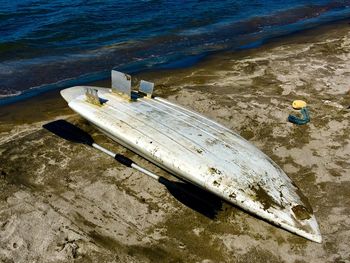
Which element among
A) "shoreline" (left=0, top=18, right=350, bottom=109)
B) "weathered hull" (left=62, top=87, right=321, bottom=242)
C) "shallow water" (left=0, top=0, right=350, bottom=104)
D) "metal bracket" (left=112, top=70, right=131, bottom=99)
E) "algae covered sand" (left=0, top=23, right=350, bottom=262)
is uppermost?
"metal bracket" (left=112, top=70, right=131, bottom=99)

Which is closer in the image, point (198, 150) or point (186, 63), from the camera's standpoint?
point (198, 150)

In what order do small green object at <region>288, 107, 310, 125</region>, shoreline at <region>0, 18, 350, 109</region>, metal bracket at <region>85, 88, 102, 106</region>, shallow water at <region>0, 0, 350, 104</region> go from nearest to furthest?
metal bracket at <region>85, 88, 102, 106</region>, small green object at <region>288, 107, 310, 125</region>, shoreline at <region>0, 18, 350, 109</region>, shallow water at <region>0, 0, 350, 104</region>

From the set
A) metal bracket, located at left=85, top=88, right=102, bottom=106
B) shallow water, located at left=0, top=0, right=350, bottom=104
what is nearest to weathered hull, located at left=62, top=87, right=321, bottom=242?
metal bracket, located at left=85, top=88, right=102, bottom=106

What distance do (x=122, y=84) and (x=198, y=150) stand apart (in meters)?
2.62

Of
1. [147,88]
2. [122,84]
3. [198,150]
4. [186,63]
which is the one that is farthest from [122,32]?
[198,150]

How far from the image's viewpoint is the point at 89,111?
8.30 metres

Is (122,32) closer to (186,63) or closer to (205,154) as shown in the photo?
(186,63)

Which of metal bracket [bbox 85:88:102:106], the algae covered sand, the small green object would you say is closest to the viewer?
the algae covered sand

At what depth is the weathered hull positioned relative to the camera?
6.08 metres

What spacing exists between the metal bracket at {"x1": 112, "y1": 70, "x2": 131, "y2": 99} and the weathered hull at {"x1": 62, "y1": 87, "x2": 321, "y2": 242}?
0.52ft

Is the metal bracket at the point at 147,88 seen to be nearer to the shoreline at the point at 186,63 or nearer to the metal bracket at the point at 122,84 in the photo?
the metal bracket at the point at 122,84

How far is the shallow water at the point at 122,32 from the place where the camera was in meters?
13.7

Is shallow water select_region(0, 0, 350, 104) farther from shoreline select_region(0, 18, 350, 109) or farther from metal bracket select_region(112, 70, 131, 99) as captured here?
metal bracket select_region(112, 70, 131, 99)

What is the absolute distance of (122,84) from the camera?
333 inches
